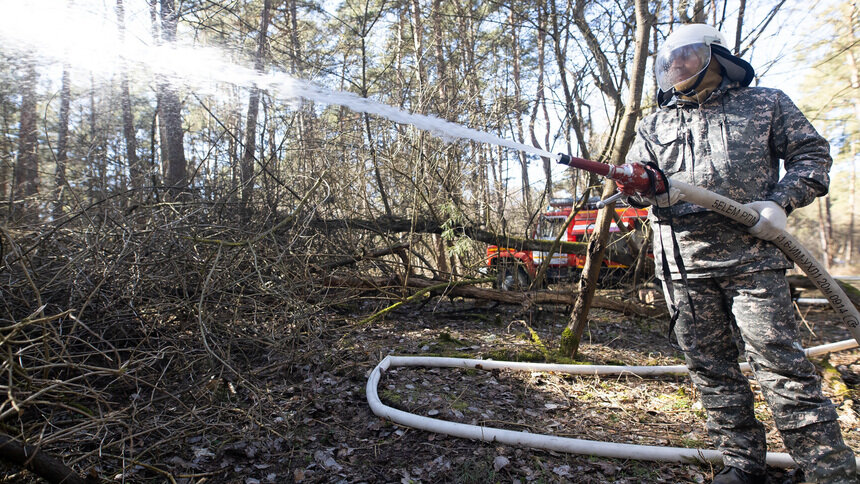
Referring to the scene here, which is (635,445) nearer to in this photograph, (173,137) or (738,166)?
(738,166)

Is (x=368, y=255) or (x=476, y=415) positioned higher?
(x=368, y=255)

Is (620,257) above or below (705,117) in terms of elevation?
below

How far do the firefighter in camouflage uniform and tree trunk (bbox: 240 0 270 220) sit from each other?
415cm

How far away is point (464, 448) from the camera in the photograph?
2607 millimetres

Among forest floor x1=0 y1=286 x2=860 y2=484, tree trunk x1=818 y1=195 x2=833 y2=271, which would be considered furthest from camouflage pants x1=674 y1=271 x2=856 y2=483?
tree trunk x1=818 y1=195 x2=833 y2=271

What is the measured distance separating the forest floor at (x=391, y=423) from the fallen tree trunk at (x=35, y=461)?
0.15 metres

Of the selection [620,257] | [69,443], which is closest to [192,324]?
[69,443]

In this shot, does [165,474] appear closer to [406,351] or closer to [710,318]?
[406,351]

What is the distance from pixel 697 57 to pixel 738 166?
23.4 inches

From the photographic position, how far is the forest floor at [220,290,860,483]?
2.41 metres

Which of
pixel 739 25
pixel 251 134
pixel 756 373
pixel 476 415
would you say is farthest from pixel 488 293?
pixel 739 25

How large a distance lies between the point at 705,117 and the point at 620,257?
5.40 metres

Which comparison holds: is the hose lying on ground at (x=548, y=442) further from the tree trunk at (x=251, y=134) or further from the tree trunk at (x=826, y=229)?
the tree trunk at (x=826, y=229)

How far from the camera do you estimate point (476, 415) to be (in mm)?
3035
